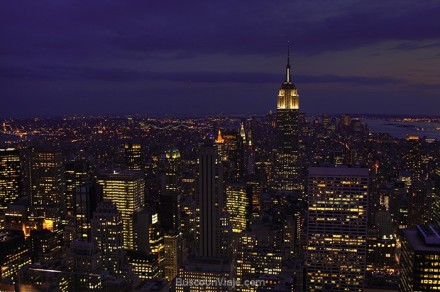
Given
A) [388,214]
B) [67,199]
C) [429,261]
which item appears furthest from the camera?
[67,199]

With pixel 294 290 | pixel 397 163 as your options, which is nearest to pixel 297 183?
pixel 397 163

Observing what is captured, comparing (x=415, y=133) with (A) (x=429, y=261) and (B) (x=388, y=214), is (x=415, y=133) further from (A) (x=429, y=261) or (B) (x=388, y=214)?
(A) (x=429, y=261)

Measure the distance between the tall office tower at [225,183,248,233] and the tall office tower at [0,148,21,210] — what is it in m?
17.1

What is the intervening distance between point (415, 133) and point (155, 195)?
28.0 m

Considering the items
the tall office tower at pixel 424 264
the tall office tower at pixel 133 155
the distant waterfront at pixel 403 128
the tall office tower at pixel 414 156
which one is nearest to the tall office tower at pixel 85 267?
the tall office tower at pixel 424 264

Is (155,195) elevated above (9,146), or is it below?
below

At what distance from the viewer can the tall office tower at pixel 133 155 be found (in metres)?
45.0

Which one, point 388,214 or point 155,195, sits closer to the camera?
point 388,214

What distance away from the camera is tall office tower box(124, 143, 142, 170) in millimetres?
45031

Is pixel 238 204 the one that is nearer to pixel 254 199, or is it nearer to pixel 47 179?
pixel 254 199

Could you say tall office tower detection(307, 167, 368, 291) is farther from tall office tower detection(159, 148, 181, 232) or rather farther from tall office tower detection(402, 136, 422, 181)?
tall office tower detection(402, 136, 422, 181)

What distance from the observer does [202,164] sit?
30.7 metres

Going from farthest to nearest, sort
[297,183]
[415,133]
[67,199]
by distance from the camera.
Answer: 1. [297,183]
2. [415,133]
3. [67,199]

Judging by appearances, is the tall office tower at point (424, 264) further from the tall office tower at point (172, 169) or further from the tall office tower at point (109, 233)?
the tall office tower at point (172, 169)
